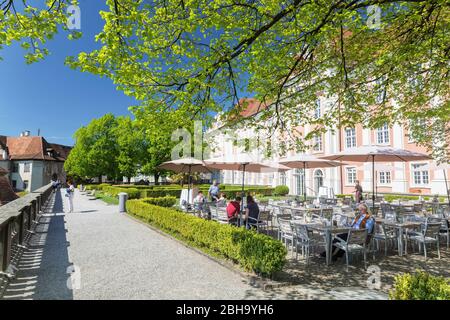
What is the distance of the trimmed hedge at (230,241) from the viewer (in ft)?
19.0

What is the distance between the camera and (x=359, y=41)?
27.4ft

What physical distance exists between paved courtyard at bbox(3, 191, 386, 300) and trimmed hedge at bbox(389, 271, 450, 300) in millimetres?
1911

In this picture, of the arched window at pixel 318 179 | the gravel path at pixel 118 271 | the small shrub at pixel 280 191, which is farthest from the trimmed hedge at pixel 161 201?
the arched window at pixel 318 179

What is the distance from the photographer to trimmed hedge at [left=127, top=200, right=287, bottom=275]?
5781mm

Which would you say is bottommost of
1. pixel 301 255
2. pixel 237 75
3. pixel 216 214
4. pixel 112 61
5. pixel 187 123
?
pixel 301 255

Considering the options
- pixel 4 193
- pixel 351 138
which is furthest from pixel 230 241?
pixel 351 138

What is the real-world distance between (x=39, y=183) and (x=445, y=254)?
61966mm

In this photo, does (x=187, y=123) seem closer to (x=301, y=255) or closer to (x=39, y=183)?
(x=301, y=255)

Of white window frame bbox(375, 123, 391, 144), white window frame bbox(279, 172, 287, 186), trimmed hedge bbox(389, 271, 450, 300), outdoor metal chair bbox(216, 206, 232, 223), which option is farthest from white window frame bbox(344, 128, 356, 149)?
trimmed hedge bbox(389, 271, 450, 300)

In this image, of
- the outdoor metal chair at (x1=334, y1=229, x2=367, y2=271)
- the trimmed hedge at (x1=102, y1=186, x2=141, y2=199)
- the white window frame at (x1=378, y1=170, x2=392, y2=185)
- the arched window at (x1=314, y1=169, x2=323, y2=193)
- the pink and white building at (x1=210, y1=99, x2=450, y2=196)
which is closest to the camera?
the outdoor metal chair at (x1=334, y1=229, x2=367, y2=271)

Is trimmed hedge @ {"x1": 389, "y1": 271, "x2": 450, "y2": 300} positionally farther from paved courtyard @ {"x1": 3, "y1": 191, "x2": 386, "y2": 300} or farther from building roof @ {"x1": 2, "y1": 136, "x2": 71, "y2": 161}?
building roof @ {"x1": 2, "y1": 136, "x2": 71, "y2": 161}

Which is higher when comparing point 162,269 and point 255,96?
point 255,96

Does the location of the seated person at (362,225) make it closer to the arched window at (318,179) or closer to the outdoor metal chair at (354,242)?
the outdoor metal chair at (354,242)
